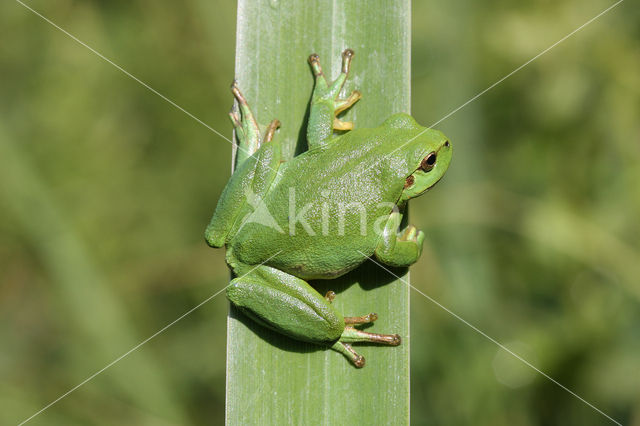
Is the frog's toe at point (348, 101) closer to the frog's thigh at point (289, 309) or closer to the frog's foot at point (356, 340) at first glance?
the frog's thigh at point (289, 309)

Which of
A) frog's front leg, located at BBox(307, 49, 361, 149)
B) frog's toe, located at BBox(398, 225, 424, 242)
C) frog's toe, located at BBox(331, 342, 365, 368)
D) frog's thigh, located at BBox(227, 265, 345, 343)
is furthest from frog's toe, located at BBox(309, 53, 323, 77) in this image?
frog's toe, located at BBox(331, 342, 365, 368)

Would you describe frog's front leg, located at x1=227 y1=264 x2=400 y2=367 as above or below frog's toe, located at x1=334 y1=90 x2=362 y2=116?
below

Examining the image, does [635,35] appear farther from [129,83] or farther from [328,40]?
[129,83]

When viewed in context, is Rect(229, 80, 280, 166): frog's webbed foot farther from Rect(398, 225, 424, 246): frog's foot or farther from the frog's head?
Rect(398, 225, 424, 246): frog's foot

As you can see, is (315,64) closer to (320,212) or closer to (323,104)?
(323,104)

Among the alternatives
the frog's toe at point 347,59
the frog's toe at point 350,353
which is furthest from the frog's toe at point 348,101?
the frog's toe at point 350,353

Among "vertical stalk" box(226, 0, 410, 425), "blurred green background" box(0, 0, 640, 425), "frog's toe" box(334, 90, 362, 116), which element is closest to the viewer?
"vertical stalk" box(226, 0, 410, 425)

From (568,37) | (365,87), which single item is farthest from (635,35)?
(365,87)
